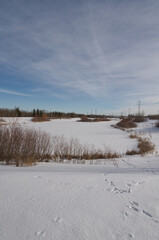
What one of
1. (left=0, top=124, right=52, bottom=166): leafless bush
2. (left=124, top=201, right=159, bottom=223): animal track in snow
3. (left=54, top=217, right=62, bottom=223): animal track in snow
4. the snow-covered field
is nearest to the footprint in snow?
the snow-covered field

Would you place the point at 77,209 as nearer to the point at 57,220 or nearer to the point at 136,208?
the point at 57,220

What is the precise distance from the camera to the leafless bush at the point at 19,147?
4625mm

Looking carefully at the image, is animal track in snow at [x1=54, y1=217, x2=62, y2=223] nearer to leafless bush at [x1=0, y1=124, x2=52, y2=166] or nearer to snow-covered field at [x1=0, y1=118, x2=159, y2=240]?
snow-covered field at [x1=0, y1=118, x2=159, y2=240]

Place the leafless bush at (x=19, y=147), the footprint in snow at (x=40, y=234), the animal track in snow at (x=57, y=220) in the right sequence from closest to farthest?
1. the footprint in snow at (x=40, y=234)
2. the animal track in snow at (x=57, y=220)
3. the leafless bush at (x=19, y=147)

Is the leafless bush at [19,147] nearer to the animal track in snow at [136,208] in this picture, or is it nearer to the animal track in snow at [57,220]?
the animal track in snow at [57,220]

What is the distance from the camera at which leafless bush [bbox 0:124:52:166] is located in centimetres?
462

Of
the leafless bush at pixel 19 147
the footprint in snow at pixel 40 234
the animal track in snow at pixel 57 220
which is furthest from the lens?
the leafless bush at pixel 19 147

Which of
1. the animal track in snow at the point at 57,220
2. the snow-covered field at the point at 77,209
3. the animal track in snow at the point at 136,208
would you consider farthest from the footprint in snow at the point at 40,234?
the animal track in snow at the point at 136,208

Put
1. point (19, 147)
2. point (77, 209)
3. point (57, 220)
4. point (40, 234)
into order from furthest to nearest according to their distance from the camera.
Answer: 1. point (19, 147)
2. point (77, 209)
3. point (57, 220)
4. point (40, 234)

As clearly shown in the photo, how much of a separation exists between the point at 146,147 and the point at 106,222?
6994mm

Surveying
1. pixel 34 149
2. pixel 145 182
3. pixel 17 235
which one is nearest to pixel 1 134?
pixel 34 149

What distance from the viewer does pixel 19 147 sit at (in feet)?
15.9

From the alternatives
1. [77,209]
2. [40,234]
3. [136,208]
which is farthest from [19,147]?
[136,208]

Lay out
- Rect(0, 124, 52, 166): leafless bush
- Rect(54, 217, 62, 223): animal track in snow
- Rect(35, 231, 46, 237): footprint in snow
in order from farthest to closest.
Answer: Rect(0, 124, 52, 166): leafless bush < Rect(54, 217, 62, 223): animal track in snow < Rect(35, 231, 46, 237): footprint in snow
